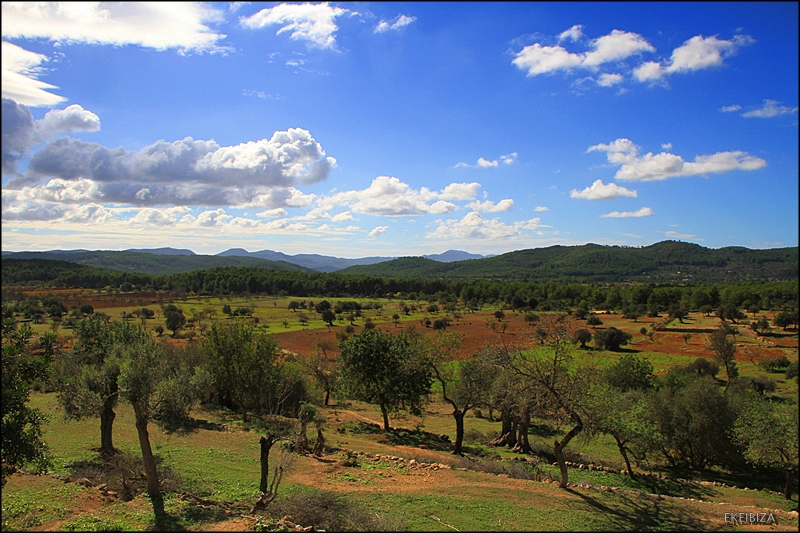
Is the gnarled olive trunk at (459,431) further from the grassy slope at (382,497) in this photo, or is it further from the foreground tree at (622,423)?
the foreground tree at (622,423)

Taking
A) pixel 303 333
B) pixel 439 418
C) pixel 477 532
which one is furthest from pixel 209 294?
pixel 477 532

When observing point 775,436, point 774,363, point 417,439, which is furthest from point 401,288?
point 775,436

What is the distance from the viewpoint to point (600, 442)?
31.3 m

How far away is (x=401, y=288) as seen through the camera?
570 ft

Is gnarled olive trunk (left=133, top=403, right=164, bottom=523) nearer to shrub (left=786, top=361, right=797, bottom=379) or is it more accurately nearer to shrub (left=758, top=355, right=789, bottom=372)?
shrub (left=786, top=361, right=797, bottom=379)

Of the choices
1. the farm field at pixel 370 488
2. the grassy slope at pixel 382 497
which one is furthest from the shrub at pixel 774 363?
the grassy slope at pixel 382 497

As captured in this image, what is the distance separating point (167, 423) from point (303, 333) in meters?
61.6

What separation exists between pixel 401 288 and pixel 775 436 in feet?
509

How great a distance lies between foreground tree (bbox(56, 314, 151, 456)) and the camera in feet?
50.8

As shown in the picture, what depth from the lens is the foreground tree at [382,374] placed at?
31.1m

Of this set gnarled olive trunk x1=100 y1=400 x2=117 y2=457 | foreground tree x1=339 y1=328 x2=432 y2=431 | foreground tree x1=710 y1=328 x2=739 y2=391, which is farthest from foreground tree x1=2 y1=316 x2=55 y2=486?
foreground tree x1=710 y1=328 x2=739 y2=391

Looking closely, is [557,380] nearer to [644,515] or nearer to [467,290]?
[644,515]

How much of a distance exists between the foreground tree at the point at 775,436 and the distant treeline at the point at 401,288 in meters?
76.8

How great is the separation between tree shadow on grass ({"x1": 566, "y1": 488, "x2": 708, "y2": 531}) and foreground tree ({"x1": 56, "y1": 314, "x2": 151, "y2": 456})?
17366mm
